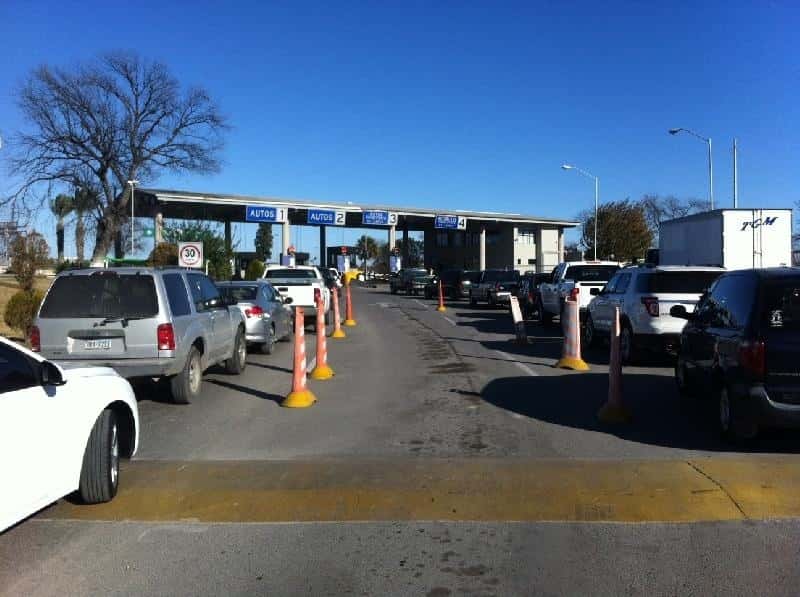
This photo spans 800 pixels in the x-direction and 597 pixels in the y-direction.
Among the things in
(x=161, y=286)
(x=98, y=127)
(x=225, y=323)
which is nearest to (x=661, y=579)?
(x=161, y=286)

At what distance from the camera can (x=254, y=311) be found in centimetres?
1506

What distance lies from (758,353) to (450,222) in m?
65.3

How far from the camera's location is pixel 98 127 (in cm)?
5134

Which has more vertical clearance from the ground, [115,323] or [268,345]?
[115,323]

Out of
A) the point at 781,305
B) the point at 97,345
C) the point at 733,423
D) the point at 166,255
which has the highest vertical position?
the point at 166,255

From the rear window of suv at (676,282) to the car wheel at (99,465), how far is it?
31.6ft

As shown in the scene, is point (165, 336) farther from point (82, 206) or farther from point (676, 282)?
point (82, 206)

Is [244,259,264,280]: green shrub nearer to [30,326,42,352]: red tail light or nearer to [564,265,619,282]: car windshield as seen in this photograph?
[564,265,619,282]: car windshield

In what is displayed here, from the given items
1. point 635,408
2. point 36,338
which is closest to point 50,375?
point 36,338

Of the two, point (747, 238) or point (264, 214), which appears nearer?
point (747, 238)

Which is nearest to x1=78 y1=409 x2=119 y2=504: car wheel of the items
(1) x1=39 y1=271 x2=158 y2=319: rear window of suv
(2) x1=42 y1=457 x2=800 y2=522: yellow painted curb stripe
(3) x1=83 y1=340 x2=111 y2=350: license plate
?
(2) x1=42 y1=457 x2=800 y2=522: yellow painted curb stripe

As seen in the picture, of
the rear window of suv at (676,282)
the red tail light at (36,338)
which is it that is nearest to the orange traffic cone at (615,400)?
the rear window of suv at (676,282)

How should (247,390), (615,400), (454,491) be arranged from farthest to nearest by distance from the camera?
(247,390), (615,400), (454,491)

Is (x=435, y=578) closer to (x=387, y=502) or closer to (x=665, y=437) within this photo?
(x=387, y=502)
